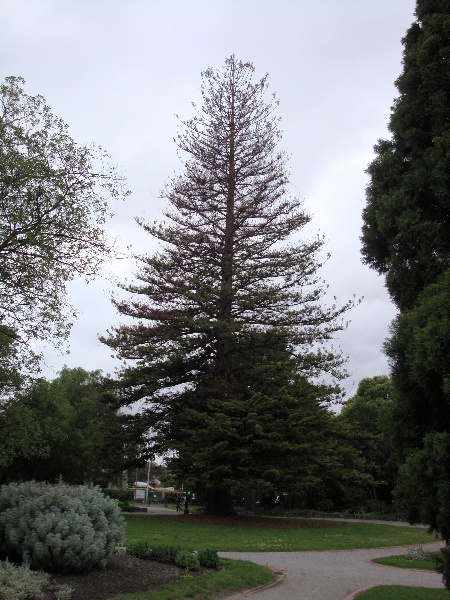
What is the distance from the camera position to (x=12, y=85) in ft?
35.9

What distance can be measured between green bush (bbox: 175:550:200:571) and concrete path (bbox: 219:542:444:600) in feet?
4.21

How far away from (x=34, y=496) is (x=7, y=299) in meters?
3.84

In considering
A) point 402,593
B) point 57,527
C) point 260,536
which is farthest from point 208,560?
point 260,536

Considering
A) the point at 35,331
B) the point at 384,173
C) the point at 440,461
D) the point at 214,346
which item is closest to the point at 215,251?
the point at 214,346

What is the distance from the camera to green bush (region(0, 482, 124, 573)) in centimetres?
801

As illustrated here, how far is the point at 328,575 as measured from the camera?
33.2ft

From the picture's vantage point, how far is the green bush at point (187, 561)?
917cm

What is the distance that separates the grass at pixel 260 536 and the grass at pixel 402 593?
17.0 ft

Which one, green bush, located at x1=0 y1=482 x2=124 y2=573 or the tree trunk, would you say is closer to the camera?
green bush, located at x1=0 y1=482 x2=124 y2=573

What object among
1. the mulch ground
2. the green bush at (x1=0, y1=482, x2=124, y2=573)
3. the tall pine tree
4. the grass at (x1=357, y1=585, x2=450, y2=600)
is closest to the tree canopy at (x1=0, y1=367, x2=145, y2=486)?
the green bush at (x1=0, y1=482, x2=124, y2=573)

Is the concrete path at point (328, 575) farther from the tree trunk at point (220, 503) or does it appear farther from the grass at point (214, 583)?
the tree trunk at point (220, 503)

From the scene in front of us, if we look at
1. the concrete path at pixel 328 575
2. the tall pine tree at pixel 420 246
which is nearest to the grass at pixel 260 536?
the concrete path at pixel 328 575

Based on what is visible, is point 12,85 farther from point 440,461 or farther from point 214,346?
point 214,346

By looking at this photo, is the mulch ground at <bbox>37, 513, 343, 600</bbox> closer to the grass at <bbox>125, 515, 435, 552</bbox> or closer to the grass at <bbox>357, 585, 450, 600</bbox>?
the grass at <bbox>357, 585, 450, 600</bbox>
